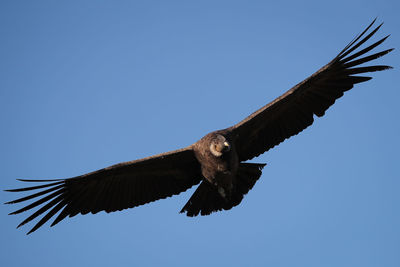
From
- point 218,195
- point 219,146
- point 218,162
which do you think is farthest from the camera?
point 218,195

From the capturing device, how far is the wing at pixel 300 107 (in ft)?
30.6

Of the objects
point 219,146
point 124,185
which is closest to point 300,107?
point 219,146

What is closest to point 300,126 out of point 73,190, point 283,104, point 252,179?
point 283,104

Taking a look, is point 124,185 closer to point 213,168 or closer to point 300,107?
point 213,168

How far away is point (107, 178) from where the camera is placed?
30.4 ft

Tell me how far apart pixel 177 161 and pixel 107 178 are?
128 cm

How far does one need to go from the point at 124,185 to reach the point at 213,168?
1751 mm

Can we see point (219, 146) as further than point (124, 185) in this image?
No

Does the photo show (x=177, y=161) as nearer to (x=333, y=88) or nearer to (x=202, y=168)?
(x=202, y=168)

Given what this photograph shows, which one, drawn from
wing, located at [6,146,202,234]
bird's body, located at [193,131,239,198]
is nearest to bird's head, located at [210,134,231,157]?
bird's body, located at [193,131,239,198]

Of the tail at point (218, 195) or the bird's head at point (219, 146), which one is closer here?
the bird's head at point (219, 146)

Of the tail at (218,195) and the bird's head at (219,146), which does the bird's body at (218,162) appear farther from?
the tail at (218,195)

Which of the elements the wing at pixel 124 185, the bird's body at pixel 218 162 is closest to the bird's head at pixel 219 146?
the bird's body at pixel 218 162

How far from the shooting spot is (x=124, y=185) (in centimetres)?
945
